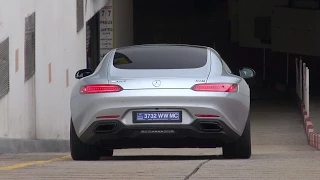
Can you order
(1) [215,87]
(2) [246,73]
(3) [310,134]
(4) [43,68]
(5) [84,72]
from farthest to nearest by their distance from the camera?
(3) [310,134] < (4) [43,68] < (2) [246,73] < (5) [84,72] < (1) [215,87]

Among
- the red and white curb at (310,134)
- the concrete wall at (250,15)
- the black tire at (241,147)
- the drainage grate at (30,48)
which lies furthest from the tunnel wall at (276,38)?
the black tire at (241,147)

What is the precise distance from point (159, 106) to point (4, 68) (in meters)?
5.77

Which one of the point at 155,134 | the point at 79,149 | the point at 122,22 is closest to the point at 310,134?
the point at 79,149

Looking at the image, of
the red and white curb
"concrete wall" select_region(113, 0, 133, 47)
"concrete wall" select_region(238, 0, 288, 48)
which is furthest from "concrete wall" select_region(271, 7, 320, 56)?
the red and white curb

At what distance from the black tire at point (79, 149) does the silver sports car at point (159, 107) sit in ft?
0.04

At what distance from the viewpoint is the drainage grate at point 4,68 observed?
14391 millimetres

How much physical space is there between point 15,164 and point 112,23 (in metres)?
19.4

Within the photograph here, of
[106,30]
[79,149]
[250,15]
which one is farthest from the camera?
[250,15]

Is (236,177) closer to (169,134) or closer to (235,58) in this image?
(169,134)

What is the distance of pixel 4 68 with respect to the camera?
47.9 ft

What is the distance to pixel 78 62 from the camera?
2217 cm

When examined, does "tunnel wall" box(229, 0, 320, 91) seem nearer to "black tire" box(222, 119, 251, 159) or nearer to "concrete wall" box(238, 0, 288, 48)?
"concrete wall" box(238, 0, 288, 48)

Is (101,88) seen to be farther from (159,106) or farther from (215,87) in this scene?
(215,87)

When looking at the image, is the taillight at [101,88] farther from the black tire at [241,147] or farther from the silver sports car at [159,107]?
the black tire at [241,147]
